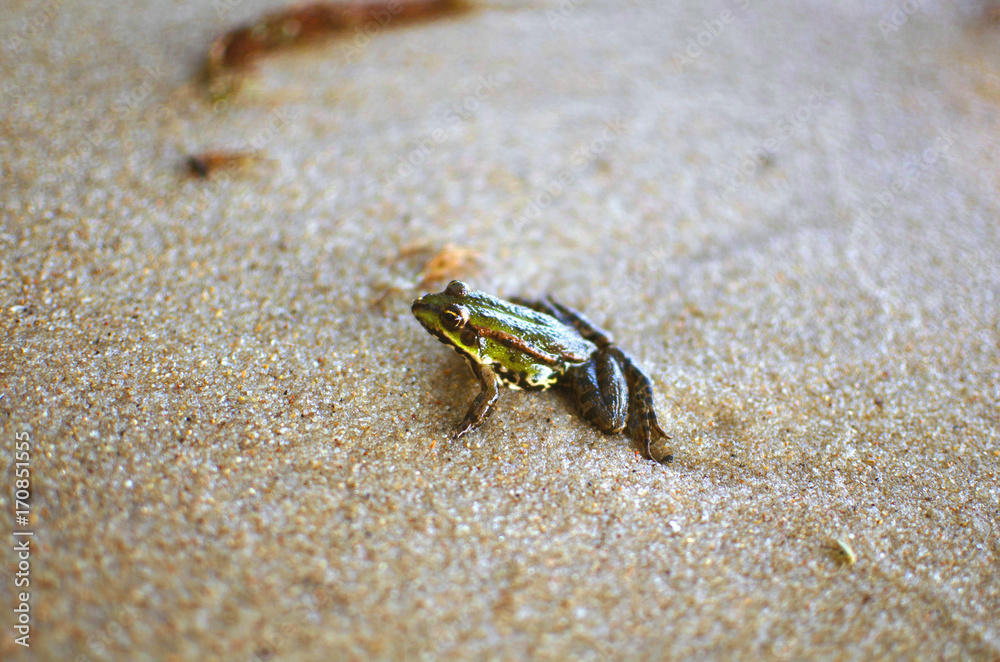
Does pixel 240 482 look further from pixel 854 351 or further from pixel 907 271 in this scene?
pixel 907 271

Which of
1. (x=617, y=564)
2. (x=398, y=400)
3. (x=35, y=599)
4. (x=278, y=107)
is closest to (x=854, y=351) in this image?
(x=617, y=564)
